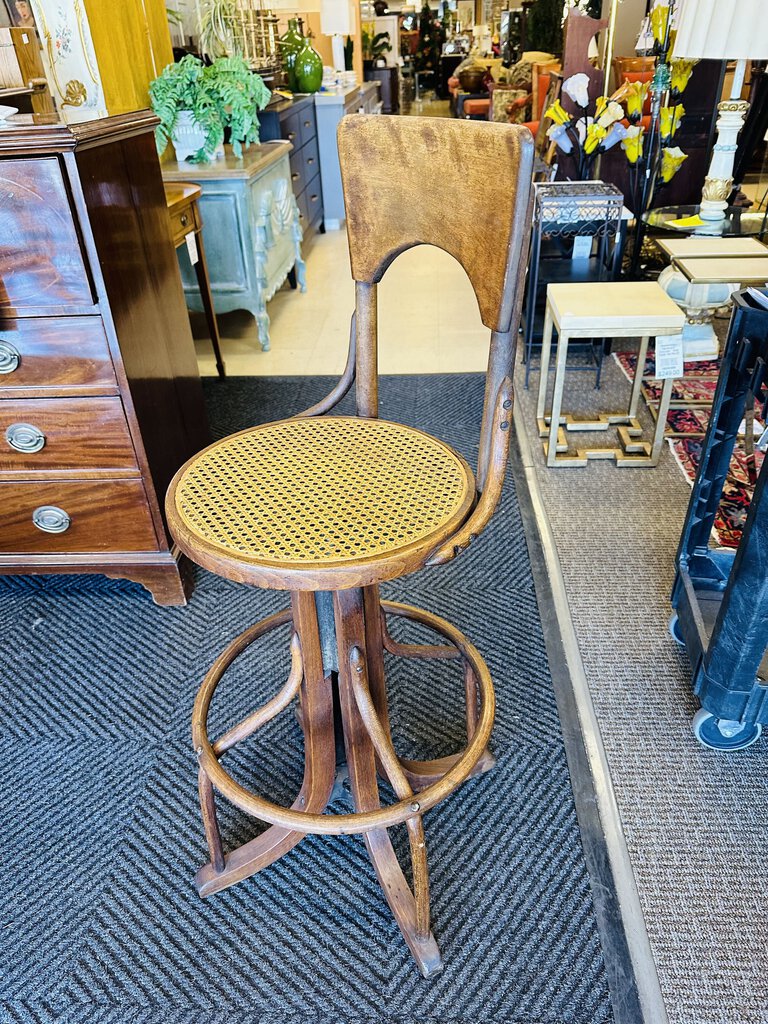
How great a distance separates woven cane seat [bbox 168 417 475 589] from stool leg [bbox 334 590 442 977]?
0.14 meters

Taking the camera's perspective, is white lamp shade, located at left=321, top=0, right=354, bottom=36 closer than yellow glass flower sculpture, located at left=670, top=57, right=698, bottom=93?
No

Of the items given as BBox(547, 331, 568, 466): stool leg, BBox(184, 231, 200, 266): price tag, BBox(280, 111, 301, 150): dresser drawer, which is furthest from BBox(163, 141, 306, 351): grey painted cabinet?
BBox(547, 331, 568, 466): stool leg

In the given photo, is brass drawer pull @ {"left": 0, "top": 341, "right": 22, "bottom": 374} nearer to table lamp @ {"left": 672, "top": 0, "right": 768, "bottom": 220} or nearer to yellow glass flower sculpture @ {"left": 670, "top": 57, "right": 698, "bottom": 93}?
table lamp @ {"left": 672, "top": 0, "right": 768, "bottom": 220}

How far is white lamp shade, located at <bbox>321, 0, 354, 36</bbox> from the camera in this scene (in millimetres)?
5348

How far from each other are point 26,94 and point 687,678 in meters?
2.14

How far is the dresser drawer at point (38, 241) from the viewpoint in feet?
4.64

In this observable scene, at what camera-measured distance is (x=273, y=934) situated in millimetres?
1195

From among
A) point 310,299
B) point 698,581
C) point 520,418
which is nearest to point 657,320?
point 520,418

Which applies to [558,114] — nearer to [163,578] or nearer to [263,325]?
[263,325]

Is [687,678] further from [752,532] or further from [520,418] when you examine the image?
[520,418]

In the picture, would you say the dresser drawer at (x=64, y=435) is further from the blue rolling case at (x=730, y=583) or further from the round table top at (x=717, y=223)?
the round table top at (x=717, y=223)

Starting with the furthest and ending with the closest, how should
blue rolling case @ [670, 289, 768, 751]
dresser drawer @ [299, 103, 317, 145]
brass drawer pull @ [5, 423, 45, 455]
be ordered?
dresser drawer @ [299, 103, 317, 145]
brass drawer pull @ [5, 423, 45, 455]
blue rolling case @ [670, 289, 768, 751]

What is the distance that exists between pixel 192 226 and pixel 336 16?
3.76 meters

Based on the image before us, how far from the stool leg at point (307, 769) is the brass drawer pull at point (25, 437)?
3.18ft
